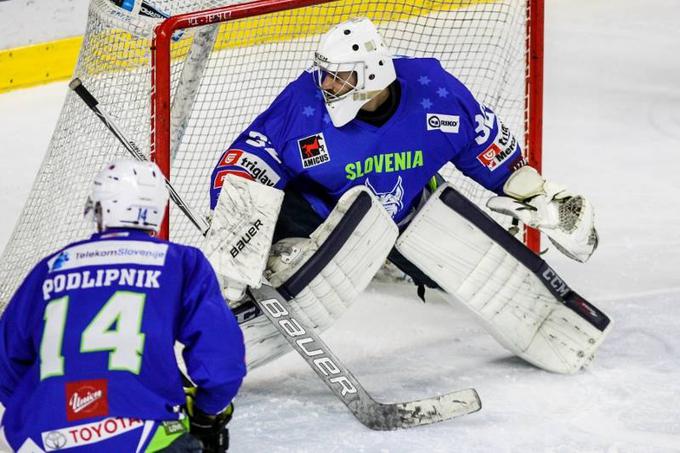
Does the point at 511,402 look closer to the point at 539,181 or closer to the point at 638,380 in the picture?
the point at 638,380

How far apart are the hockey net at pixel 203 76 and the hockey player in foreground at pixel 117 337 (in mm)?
1212

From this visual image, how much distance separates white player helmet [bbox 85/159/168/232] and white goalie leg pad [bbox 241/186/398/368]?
98 cm

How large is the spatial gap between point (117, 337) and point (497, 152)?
5.48ft

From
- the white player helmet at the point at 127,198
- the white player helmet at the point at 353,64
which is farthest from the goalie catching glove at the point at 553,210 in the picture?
the white player helmet at the point at 127,198

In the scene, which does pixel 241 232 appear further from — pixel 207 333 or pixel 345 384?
pixel 207 333

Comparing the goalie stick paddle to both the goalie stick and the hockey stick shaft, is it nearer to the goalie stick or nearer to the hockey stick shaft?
the goalie stick

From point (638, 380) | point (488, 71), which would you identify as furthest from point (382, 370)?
point (488, 71)

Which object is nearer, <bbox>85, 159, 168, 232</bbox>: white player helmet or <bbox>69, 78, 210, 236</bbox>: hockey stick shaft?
<bbox>85, 159, 168, 232</bbox>: white player helmet

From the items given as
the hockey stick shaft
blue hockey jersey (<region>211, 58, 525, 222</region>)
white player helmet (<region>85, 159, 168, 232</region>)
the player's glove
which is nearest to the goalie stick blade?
blue hockey jersey (<region>211, 58, 525, 222</region>)

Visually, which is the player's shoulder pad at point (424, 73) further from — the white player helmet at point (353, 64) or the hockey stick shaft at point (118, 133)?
the hockey stick shaft at point (118, 133)

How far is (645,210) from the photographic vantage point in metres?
5.51

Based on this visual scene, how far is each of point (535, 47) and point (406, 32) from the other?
0.86 meters

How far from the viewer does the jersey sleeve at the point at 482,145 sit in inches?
160

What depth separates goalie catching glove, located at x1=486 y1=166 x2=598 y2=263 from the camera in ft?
13.4
